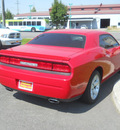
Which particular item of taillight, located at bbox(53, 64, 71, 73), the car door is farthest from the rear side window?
taillight, located at bbox(53, 64, 71, 73)

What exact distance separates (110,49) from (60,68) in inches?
82.9

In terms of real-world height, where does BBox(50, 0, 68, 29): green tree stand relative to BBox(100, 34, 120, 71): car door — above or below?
above

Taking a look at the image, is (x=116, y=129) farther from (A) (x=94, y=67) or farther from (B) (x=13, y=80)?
(B) (x=13, y=80)

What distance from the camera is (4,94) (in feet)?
15.1

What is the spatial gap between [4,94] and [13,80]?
1.11 m

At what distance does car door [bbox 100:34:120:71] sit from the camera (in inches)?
185

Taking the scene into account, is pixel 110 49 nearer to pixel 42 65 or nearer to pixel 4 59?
pixel 42 65

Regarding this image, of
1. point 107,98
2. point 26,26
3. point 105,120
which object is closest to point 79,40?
point 107,98

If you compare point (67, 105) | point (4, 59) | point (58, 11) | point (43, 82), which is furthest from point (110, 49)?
point (58, 11)

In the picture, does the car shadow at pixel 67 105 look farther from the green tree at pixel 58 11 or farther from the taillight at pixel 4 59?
the green tree at pixel 58 11

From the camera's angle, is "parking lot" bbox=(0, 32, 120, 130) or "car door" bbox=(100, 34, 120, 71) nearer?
"parking lot" bbox=(0, 32, 120, 130)

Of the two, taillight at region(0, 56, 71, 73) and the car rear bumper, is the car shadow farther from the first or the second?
taillight at region(0, 56, 71, 73)

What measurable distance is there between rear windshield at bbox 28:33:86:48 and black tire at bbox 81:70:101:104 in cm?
70

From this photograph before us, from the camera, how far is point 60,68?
131 inches
